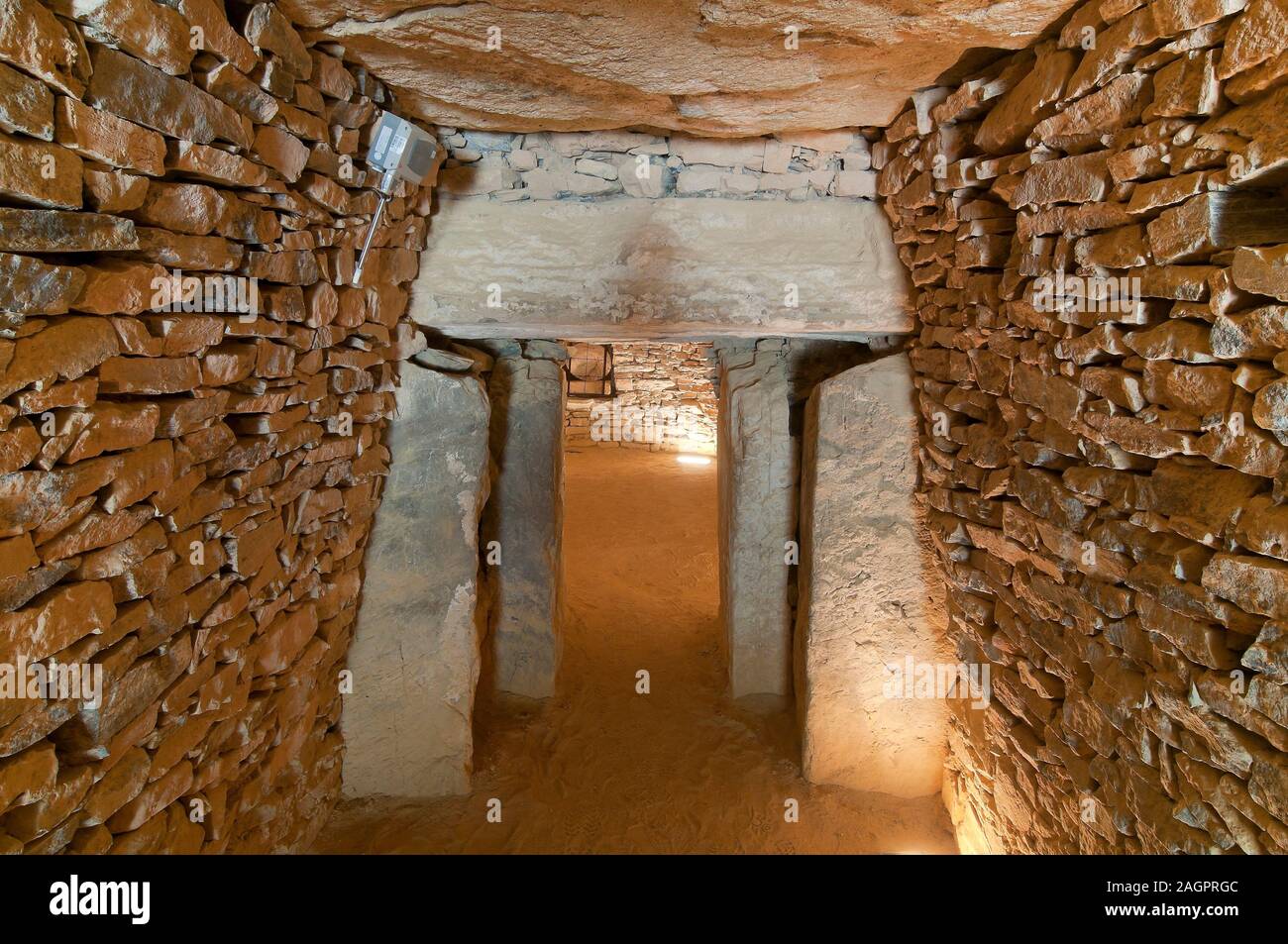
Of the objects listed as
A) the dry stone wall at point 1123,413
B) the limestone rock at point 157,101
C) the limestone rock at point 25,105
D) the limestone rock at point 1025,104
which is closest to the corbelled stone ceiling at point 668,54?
the limestone rock at point 1025,104

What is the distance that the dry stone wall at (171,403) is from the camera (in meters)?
1.68

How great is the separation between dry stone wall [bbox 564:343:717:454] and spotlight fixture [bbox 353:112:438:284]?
6.00 metres

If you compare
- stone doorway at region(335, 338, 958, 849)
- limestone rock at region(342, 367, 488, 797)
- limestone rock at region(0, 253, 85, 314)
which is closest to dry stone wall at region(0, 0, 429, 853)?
limestone rock at region(0, 253, 85, 314)

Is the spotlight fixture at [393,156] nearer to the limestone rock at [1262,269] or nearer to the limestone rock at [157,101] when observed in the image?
the limestone rock at [157,101]

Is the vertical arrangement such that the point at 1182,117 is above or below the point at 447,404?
above

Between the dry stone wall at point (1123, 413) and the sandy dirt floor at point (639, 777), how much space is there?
0.92 meters

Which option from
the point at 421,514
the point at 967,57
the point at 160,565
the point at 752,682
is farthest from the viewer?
the point at 752,682

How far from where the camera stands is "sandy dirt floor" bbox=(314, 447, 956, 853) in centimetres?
380

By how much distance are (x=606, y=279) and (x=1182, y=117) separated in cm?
256

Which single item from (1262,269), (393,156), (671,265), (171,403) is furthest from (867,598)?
(171,403)

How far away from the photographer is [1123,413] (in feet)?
7.42
